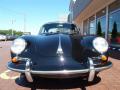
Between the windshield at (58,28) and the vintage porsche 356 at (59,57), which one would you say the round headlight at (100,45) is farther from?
the windshield at (58,28)

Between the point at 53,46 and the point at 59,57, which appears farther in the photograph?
the point at 53,46

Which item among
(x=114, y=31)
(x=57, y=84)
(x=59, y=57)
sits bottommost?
(x=57, y=84)

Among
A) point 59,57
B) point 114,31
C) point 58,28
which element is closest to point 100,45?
point 59,57

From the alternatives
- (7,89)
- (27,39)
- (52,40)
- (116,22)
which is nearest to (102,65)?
(52,40)

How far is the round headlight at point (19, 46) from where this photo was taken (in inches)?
177

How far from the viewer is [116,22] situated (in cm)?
1457

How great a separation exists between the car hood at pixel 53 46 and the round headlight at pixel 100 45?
27 centimetres

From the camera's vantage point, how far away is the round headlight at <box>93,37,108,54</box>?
4.50 metres

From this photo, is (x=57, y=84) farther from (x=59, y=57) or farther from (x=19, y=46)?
(x=19, y=46)

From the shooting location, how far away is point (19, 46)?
4.56m

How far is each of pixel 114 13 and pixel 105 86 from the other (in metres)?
11.1

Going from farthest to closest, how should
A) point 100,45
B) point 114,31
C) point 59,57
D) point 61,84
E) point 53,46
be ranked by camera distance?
point 114,31, point 61,84, point 100,45, point 53,46, point 59,57

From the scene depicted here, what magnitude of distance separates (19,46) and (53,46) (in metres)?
0.61

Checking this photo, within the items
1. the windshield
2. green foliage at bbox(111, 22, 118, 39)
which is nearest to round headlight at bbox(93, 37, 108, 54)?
the windshield
